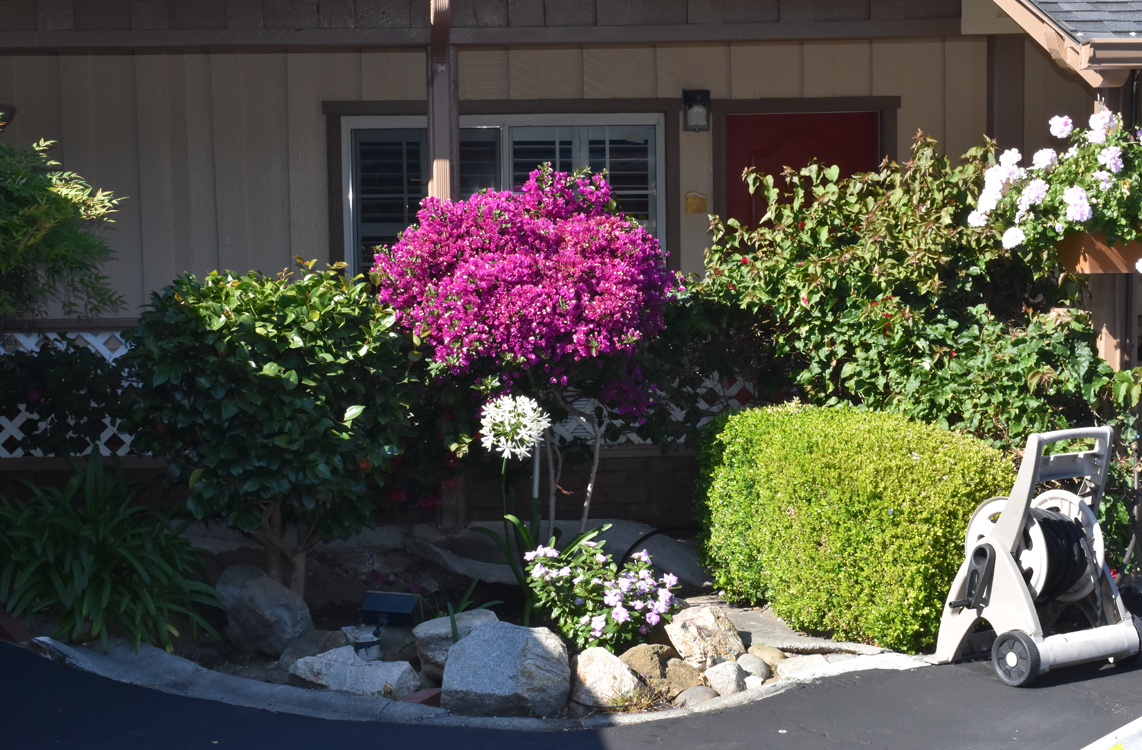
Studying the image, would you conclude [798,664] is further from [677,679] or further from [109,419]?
[109,419]

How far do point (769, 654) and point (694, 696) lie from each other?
535mm

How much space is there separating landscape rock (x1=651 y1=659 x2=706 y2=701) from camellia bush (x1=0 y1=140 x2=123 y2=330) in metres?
2.99

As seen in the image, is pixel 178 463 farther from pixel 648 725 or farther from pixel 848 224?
pixel 848 224

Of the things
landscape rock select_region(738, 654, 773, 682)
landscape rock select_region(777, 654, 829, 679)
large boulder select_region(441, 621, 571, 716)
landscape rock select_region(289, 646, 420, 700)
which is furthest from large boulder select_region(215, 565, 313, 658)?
landscape rock select_region(777, 654, 829, 679)

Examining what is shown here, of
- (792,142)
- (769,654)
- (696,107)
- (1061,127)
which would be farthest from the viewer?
(792,142)

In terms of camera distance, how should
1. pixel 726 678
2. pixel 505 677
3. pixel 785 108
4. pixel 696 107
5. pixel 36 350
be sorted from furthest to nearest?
1. pixel 785 108
2. pixel 696 107
3. pixel 36 350
4. pixel 726 678
5. pixel 505 677

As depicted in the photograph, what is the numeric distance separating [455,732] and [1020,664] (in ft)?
7.18

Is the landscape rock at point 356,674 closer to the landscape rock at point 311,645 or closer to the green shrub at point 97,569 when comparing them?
the landscape rock at point 311,645

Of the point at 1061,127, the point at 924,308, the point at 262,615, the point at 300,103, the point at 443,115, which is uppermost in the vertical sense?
the point at 300,103

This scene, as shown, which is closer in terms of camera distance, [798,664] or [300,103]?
[798,664]

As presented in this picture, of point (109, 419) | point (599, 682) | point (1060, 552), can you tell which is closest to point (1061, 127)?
point (1060, 552)

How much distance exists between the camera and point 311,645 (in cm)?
457

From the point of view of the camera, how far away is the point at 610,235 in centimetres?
498

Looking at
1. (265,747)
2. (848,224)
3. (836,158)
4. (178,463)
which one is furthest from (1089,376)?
(178,463)
